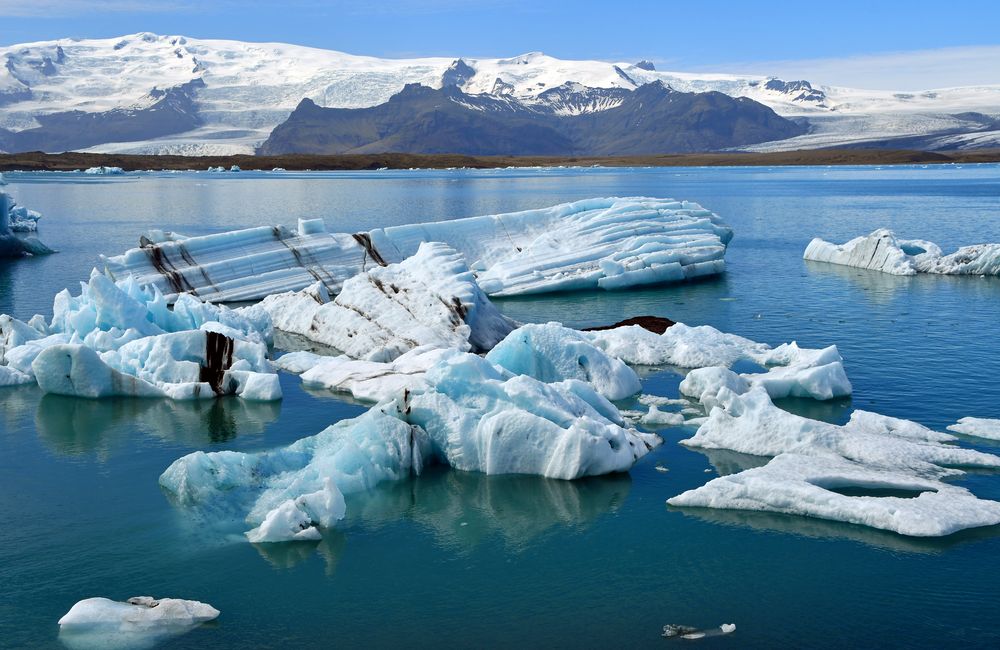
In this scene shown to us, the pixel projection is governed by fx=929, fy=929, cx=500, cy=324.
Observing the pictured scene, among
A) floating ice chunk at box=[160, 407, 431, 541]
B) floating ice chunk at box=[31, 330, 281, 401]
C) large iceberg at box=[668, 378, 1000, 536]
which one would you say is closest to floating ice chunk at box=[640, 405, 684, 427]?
large iceberg at box=[668, 378, 1000, 536]

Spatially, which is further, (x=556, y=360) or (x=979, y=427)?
(x=556, y=360)

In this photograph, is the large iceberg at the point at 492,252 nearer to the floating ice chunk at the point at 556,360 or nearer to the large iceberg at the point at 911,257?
Answer: the large iceberg at the point at 911,257

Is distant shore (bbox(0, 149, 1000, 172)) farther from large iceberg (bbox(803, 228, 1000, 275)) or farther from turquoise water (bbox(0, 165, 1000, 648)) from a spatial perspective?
turquoise water (bbox(0, 165, 1000, 648))

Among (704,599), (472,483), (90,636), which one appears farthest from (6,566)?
(704,599)

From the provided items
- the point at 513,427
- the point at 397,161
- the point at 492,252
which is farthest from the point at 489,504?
the point at 397,161

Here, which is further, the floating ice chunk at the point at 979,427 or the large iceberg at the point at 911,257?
the large iceberg at the point at 911,257

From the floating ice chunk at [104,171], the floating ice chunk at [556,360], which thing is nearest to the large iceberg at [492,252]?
the floating ice chunk at [556,360]

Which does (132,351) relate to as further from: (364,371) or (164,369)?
(364,371)
